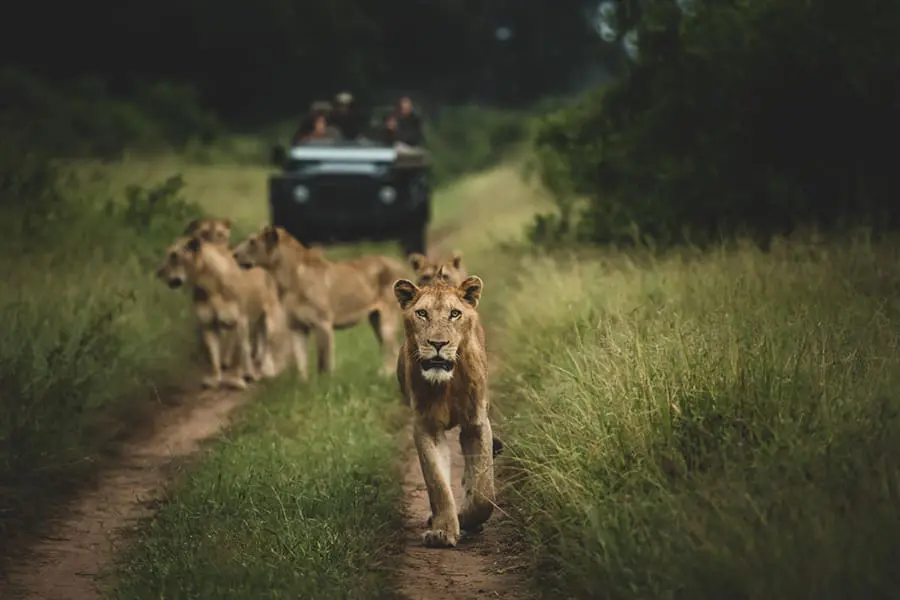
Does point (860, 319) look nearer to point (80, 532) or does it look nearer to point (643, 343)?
point (643, 343)

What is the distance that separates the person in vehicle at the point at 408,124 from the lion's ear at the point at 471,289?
12.6 metres

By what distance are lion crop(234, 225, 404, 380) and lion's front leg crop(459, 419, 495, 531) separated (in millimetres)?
4364

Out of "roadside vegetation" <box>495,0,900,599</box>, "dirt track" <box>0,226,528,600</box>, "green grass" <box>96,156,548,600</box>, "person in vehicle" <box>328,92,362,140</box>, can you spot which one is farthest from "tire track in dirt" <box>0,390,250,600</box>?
"person in vehicle" <box>328,92,362,140</box>

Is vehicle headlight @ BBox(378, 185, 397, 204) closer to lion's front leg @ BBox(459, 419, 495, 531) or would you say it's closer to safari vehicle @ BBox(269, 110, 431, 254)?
safari vehicle @ BBox(269, 110, 431, 254)

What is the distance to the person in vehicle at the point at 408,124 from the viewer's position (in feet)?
64.1

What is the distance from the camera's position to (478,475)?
22.7ft

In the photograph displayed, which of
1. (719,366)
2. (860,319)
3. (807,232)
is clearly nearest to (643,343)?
(719,366)

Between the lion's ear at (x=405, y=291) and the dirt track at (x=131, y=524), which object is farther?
the lion's ear at (x=405, y=291)

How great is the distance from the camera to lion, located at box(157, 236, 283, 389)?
11859mm

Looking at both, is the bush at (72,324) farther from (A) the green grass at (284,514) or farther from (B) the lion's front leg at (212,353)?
(A) the green grass at (284,514)

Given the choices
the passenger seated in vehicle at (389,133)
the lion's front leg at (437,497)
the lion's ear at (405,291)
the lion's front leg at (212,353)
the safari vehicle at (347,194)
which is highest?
the passenger seated in vehicle at (389,133)

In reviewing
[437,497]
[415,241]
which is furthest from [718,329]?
[415,241]

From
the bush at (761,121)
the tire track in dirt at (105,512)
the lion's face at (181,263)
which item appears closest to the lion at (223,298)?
the lion's face at (181,263)

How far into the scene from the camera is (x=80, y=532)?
295 inches
